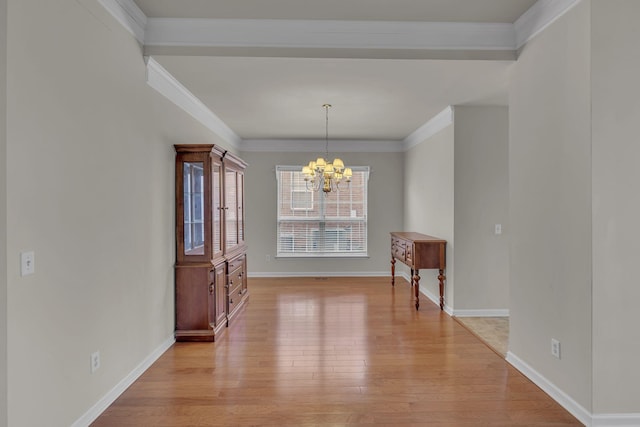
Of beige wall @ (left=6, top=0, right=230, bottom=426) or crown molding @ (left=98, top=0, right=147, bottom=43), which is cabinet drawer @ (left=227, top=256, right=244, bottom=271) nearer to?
beige wall @ (left=6, top=0, right=230, bottom=426)

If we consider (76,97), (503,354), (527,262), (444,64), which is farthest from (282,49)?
(503,354)

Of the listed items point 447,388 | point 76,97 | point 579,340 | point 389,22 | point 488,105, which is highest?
point 389,22

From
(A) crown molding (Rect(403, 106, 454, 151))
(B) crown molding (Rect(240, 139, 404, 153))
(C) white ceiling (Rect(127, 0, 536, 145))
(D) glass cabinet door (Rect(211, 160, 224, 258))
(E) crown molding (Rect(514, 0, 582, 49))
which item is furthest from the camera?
(B) crown molding (Rect(240, 139, 404, 153))

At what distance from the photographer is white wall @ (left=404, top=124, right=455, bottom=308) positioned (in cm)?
486

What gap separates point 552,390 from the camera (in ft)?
8.83

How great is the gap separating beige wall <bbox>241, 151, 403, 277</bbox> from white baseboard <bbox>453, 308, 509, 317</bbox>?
2.69m

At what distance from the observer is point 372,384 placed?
2.93 metres

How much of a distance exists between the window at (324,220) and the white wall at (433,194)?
899 mm

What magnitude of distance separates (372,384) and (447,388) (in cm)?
55

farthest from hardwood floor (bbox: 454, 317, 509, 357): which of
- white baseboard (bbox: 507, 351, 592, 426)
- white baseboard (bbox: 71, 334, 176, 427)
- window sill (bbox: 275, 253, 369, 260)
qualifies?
white baseboard (bbox: 71, 334, 176, 427)

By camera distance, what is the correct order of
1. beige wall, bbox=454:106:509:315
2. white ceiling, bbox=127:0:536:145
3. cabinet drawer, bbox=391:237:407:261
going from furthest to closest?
cabinet drawer, bbox=391:237:407:261 < beige wall, bbox=454:106:509:315 < white ceiling, bbox=127:0:536:145

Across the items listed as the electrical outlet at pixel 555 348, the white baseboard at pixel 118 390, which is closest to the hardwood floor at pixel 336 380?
the white baseboard at pixel 118 390

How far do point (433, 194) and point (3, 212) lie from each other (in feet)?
16.0

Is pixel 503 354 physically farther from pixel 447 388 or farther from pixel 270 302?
pixel 270 302
